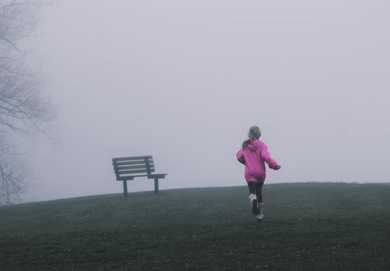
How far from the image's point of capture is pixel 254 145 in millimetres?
10672

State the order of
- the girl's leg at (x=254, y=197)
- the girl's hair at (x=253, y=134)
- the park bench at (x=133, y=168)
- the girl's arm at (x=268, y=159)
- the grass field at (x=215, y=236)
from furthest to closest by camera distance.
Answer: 1. the park bench at (x=133, y=168)
2. the girl's hair at (x=253, y=134)
3. the girl's leg at (x=254, y=197)
4. the girl's arm at (x=268, y=159)
5. the grass field at (x=215, y=236)

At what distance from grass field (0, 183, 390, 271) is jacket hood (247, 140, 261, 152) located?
140 centimetres

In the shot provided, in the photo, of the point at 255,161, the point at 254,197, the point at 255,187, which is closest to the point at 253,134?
the point at 255,161

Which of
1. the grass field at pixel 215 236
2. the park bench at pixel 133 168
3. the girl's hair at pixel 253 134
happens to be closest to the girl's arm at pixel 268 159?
the girl's hair at pixel 253 134

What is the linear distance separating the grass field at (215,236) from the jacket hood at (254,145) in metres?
1.40

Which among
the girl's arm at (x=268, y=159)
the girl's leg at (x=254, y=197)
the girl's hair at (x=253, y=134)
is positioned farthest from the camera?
the girl's hair at (x=253, y=134)

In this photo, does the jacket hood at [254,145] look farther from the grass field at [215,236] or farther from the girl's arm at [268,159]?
the grass field at [215,236]

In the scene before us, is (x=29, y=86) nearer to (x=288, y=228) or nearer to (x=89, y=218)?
(x=89, y=218)

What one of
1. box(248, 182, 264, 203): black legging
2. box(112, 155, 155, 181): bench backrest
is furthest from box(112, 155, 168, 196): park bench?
box(248, 182, 264, 203): black legging

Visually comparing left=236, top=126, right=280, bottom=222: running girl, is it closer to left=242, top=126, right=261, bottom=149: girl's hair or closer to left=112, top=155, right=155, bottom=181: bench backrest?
left=242, top=126, right=261, bottom=149: girl's hair

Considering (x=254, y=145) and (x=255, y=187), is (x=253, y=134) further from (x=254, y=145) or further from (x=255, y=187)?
(x=255, y=187)

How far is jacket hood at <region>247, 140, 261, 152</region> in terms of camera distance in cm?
1066

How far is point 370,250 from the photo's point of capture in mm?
7789

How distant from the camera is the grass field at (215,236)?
757 cm
